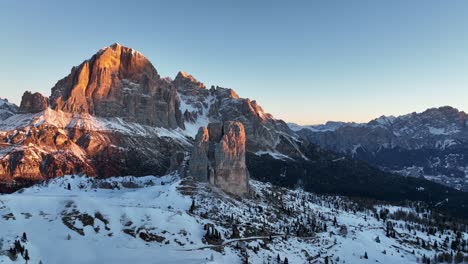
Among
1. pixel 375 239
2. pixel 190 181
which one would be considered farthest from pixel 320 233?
pixel 190 181

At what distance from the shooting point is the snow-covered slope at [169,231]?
109500 mm

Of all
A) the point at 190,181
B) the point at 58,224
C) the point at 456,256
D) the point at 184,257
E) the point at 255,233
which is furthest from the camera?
the point at 190,181

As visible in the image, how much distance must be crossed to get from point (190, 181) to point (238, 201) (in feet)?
73.8

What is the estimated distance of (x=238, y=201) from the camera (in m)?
192

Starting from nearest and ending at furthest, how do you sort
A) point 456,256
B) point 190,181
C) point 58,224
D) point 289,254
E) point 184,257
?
point 184,257 → point 58,224 → point 289,254 → point 456,256 → point 190,181

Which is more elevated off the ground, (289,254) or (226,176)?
(226,176)

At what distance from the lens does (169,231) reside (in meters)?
132

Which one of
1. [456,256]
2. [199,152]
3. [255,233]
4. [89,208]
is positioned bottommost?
[456,256]

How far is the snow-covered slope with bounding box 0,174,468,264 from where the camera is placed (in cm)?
10950

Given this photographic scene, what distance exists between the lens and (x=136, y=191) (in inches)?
7244

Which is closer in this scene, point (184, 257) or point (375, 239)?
point (184, 257)

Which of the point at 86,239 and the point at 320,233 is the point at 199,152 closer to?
the point at 320,233

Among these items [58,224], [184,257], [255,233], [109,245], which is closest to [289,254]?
[255,233]

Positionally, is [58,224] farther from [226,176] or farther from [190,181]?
[226,176]
